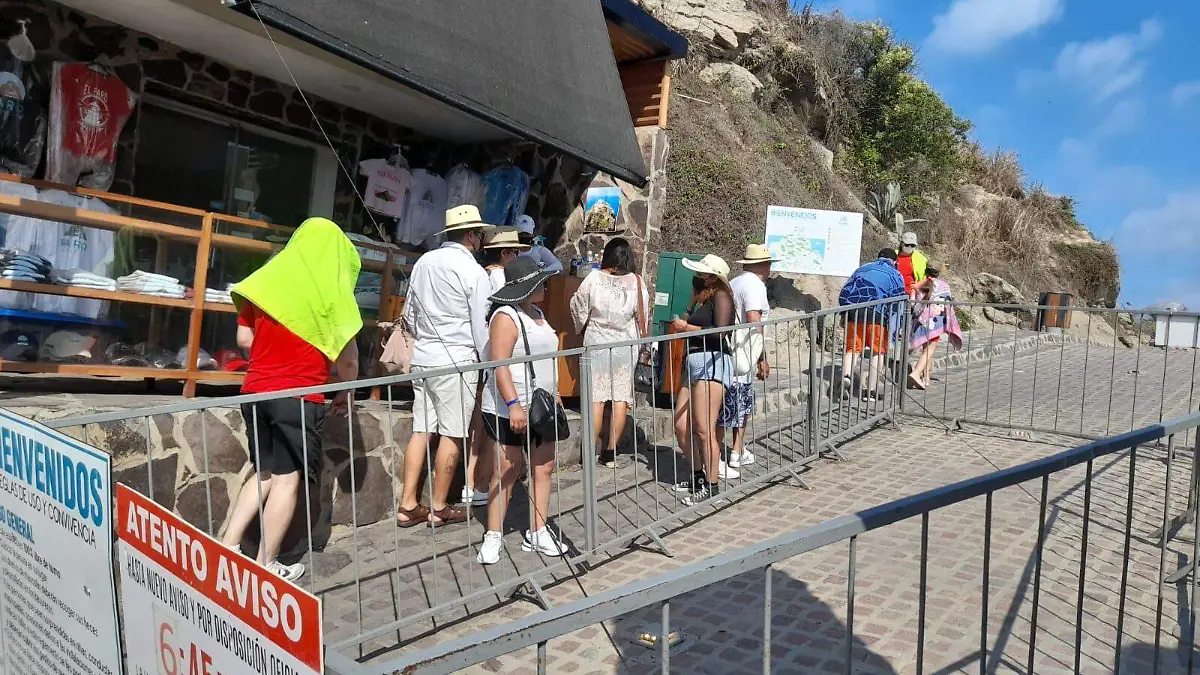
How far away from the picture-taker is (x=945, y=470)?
657 centimetres

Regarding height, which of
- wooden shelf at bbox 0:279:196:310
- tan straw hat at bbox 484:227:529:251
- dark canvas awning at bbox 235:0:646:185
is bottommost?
wooden shelf at bbox 0:279:196:310

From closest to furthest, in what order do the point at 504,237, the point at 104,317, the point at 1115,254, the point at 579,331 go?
the point at 104,317 → the point at 504,237 → the point at 579,331 → the point at 1115,254

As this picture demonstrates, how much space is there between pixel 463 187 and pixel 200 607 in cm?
691

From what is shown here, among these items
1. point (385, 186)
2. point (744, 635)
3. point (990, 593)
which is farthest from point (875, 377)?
point (385, 186)

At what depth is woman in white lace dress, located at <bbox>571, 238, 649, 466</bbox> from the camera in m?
6.11

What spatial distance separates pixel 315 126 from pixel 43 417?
4.65 meters

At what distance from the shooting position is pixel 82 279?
476cm

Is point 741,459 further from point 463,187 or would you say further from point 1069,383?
point 1069,383

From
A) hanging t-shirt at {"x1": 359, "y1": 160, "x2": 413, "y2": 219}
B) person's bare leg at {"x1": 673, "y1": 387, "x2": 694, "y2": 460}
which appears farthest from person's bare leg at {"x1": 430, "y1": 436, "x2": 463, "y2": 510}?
hanging t-shirt at {"x1": 359, "y1": 160, "x2": 413, "y2": 219}

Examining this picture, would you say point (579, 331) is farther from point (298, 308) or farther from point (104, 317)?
point (104, 317)

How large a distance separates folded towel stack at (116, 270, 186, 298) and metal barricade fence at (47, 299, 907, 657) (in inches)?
38.5

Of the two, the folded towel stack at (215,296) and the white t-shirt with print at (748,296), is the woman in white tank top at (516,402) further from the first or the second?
the white t-shirt with print at (748,296)

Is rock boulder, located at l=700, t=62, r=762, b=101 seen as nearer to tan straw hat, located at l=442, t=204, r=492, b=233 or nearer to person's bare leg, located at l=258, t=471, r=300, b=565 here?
tan straw hat, located at l=442, t=204, r=492, b=233

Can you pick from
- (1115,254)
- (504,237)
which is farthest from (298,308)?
(1115,254)
